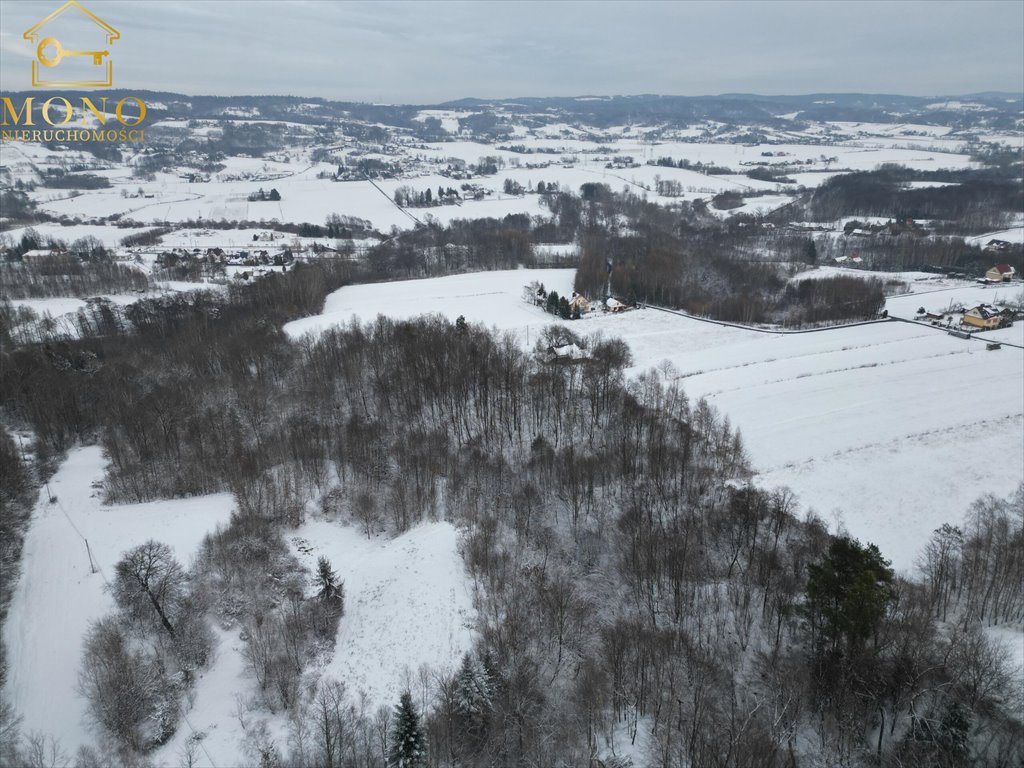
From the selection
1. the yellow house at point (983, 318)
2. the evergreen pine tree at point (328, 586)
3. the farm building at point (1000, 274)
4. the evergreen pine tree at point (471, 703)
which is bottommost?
the evergreen pine tree at point (471, 703)

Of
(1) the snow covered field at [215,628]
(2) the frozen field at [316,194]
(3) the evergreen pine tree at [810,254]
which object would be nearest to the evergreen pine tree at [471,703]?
(1) the snow covered field at [215,628]

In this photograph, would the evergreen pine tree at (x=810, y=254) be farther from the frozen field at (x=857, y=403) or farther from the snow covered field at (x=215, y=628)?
the snow covered field at (x=215, y=628)

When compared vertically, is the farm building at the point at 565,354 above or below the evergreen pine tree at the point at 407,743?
above

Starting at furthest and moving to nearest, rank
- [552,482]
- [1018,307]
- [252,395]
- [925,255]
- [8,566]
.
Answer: [925,255] → [1018,307] → [252,395] → [552,482] → [8,566]

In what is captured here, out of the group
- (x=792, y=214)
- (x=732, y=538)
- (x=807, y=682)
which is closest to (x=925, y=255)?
(x=792, y=214)

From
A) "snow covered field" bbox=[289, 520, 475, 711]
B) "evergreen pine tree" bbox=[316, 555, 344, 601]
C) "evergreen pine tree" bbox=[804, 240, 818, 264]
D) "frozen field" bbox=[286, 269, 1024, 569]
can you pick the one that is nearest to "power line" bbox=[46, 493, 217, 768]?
"snow covered field" bbox=[289, 520, 475, 711]

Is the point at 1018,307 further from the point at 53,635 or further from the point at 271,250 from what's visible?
the point at 271,250

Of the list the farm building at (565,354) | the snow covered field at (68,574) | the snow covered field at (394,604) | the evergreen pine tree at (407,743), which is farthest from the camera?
the farm building at (565,354)

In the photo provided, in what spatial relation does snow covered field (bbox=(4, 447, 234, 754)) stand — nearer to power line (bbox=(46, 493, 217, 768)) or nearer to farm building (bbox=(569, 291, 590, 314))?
power line (bbox=(46, 493, 217, 768))

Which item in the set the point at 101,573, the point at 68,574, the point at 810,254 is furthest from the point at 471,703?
the point at 810,254
